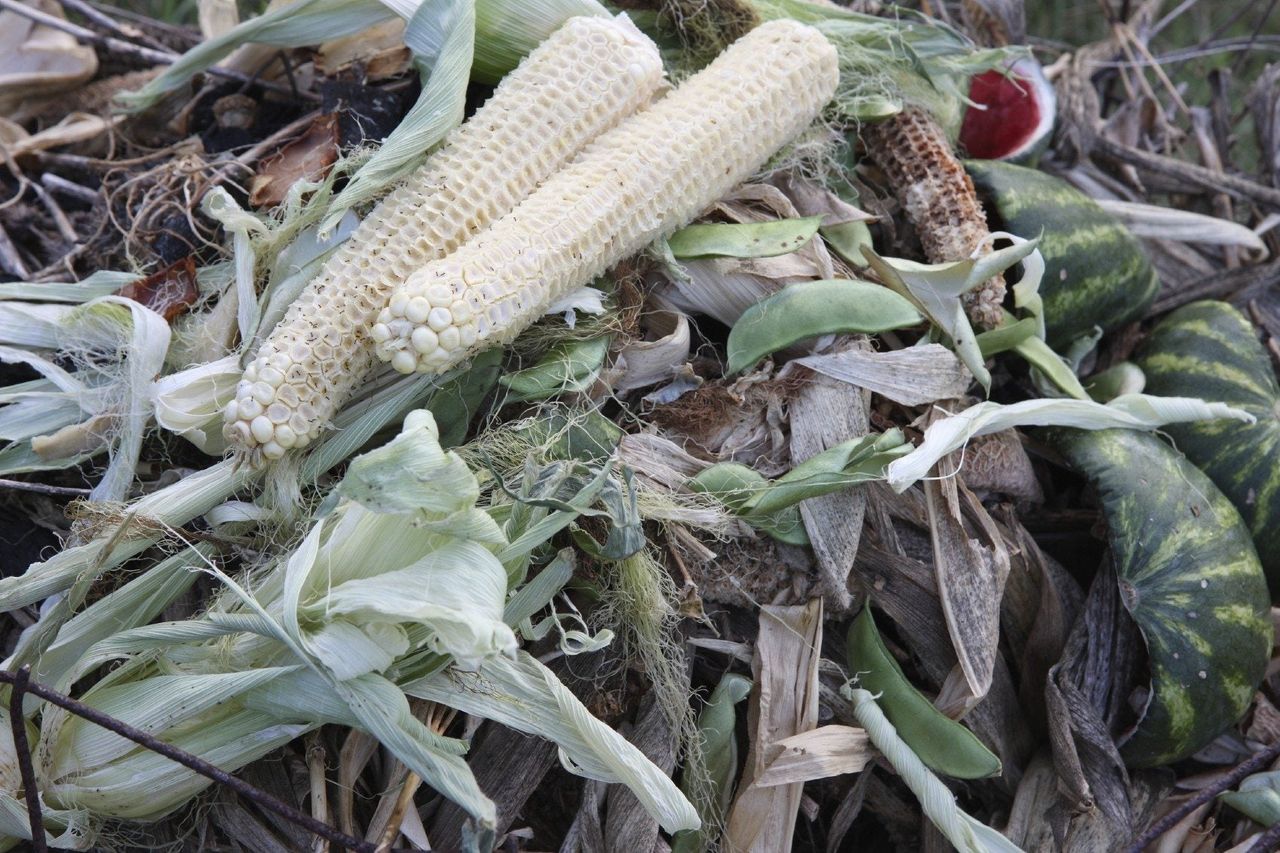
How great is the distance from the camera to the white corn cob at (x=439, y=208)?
95cm

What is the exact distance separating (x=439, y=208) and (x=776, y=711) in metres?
0.63

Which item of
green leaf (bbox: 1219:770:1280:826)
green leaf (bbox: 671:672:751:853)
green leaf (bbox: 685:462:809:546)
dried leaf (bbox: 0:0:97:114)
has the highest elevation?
dried leaf (bbox: 0:0:97:114)

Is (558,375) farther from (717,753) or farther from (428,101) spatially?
(717,753)

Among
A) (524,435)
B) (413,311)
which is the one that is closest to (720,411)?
(524,435)

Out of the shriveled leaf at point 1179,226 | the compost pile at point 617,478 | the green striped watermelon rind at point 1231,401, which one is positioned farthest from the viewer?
the shriveled leaf at point 1179,226

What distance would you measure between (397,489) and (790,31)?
737 mm

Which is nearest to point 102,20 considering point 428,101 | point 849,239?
point 428,101

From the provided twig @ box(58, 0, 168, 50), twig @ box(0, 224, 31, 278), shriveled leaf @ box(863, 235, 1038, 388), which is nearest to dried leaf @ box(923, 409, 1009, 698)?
shriveled leaf @ box(863, 235, 1038, 388)

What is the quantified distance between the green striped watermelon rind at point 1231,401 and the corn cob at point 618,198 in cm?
63

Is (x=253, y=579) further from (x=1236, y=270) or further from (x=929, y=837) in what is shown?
(x=1236, y=270)

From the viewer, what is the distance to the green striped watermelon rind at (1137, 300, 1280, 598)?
49.8 inches

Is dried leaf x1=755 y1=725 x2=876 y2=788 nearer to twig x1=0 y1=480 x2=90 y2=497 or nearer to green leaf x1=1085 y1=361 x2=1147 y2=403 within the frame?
green leaf x1=1085 y1=361 x2=1147 y2=403

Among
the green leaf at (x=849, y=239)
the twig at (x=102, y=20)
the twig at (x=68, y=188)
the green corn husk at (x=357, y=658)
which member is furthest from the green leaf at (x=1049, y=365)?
the twig at (x=102, y=20)

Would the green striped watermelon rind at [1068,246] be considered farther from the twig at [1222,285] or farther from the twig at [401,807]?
the twig at [401,807]
